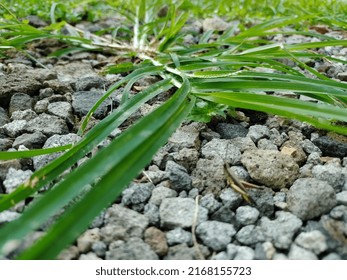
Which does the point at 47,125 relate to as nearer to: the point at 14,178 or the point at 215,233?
the point at 14,178

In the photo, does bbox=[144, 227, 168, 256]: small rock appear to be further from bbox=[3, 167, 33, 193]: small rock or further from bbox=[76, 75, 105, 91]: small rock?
bbox=[76, 75, 105, 91]: small rock

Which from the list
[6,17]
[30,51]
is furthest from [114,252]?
[6,17]

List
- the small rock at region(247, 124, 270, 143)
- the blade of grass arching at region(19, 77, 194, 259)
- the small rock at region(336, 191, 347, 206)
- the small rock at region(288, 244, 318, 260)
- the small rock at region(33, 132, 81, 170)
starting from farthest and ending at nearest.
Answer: the small rock at region(247, 124, 270, 143)
the small rock at region(33, 132, 81, 170)
the small rock at region(336, 191, 347, 206)
the small rock at region(288, 244, 318, 260)
the blade of grass arching at region(19, 77, 194, 259)

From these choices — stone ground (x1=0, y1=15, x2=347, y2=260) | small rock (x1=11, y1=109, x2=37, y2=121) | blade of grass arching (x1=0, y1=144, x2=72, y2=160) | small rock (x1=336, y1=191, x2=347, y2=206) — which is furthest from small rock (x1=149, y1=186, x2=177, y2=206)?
small rock (x1=11, y1=109, x2=37, y2=121)

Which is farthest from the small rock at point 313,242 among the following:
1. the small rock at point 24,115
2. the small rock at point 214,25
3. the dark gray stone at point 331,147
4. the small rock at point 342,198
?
the small rock at point 214,25

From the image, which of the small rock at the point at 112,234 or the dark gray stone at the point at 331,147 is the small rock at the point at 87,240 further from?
the dark gray stone at the point at 331,147

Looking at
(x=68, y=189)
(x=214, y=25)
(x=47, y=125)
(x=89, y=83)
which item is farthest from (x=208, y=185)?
(x=214, y=25)
